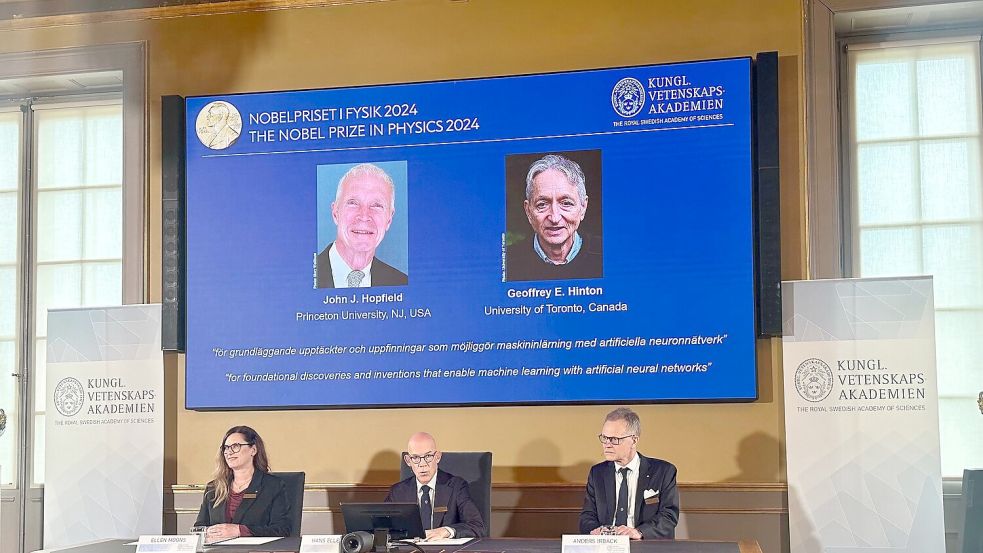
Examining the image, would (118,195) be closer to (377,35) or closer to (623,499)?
(377,35)

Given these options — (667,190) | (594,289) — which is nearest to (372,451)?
(594,289)

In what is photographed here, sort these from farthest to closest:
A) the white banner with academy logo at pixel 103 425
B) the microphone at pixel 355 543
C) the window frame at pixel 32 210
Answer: the window frame at pixel 32 210, the white banner with academy logo at pixel 103 425, the microphone at pixel 355 543

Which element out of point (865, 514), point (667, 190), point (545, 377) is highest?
point (667, 190)

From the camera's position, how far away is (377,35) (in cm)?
654

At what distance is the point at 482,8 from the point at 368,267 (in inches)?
63.0

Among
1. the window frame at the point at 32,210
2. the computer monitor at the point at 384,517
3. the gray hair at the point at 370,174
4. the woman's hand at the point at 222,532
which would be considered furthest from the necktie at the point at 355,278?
the computer monitor at the point at 384,517

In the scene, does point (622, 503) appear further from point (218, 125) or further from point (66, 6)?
point (66, 6)

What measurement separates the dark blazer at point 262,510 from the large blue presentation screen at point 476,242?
101 cm

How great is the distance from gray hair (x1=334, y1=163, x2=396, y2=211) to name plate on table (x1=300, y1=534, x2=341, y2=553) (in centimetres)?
250

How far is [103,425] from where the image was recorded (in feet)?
21.0

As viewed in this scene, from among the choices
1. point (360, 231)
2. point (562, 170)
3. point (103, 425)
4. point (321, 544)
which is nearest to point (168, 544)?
point (321, 544)

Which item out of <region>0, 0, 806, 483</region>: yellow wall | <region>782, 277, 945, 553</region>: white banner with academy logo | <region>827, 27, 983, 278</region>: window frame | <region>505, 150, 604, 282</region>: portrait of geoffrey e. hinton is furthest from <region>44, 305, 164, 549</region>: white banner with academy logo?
<region>827, 27, 983, 278</region>: window frame

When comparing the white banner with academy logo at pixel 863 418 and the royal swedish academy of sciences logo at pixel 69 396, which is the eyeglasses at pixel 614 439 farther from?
the royal swedish academy of sciences logo at pixel 69 396

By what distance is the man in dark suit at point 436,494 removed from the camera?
5.20 metres
